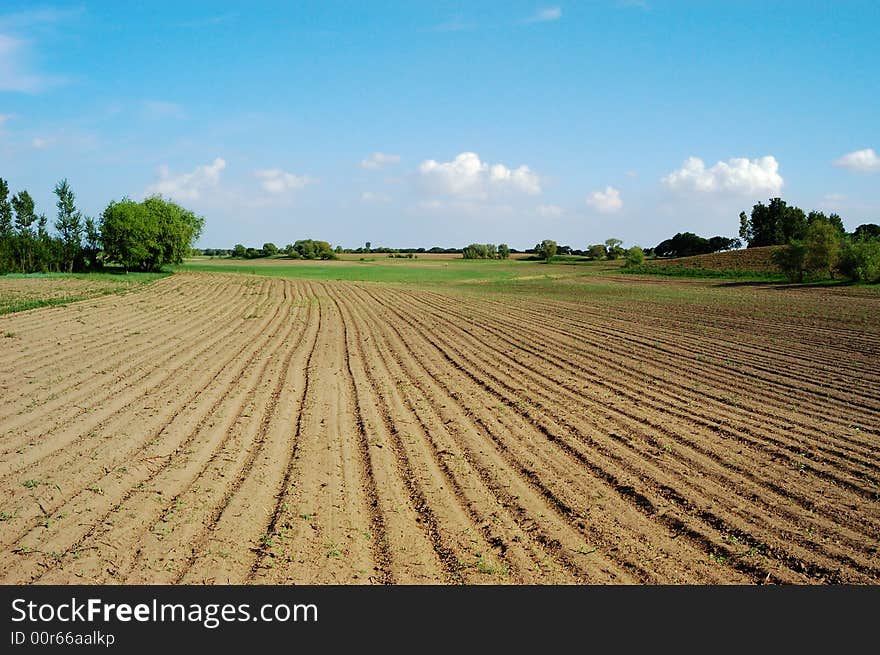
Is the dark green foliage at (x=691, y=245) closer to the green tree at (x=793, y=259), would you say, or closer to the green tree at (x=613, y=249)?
the green tree at (x=613, y=249)

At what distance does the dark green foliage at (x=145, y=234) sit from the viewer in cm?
5512

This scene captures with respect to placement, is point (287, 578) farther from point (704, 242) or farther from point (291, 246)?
point (291, 246)

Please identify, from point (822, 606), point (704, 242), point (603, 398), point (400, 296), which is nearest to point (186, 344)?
point (603, 398)

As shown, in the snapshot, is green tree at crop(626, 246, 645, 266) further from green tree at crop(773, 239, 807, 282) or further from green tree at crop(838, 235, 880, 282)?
green tree at crop(838, 235, 880, 282)

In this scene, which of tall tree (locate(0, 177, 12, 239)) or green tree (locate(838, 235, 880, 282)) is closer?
green tree (locate(838, 235, 880, 282))

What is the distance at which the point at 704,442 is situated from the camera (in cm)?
812

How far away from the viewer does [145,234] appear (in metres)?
55.4

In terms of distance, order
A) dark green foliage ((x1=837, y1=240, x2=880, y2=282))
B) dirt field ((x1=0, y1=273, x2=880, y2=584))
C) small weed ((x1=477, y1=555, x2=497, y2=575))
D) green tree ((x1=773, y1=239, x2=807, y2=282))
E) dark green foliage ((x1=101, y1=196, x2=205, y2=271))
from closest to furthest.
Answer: small weed ((x1=477, y1=555, x2=497, y2=575))
dirt field ((x1=0, y1=273, x2=880, y2=584))
dark green foliage ((x1=837, y1=240, x2=880, y2=282))
green tree ((x1=773, y1=239, x2=807, y2=282))
dark green foliage ((x1=101, y1=196, x2=205, y2=271))

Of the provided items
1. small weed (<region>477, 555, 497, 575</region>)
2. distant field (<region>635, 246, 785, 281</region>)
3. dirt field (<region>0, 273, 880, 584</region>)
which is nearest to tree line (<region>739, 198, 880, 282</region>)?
distant field (<region>635, 246, 785, 281</region>)

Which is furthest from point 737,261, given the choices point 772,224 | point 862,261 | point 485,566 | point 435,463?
point 485,566

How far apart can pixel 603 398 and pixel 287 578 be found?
714cm

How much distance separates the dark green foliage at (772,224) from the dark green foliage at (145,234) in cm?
7998

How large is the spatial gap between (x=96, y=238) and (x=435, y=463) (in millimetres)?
60617

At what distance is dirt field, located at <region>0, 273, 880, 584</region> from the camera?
4969 mm
